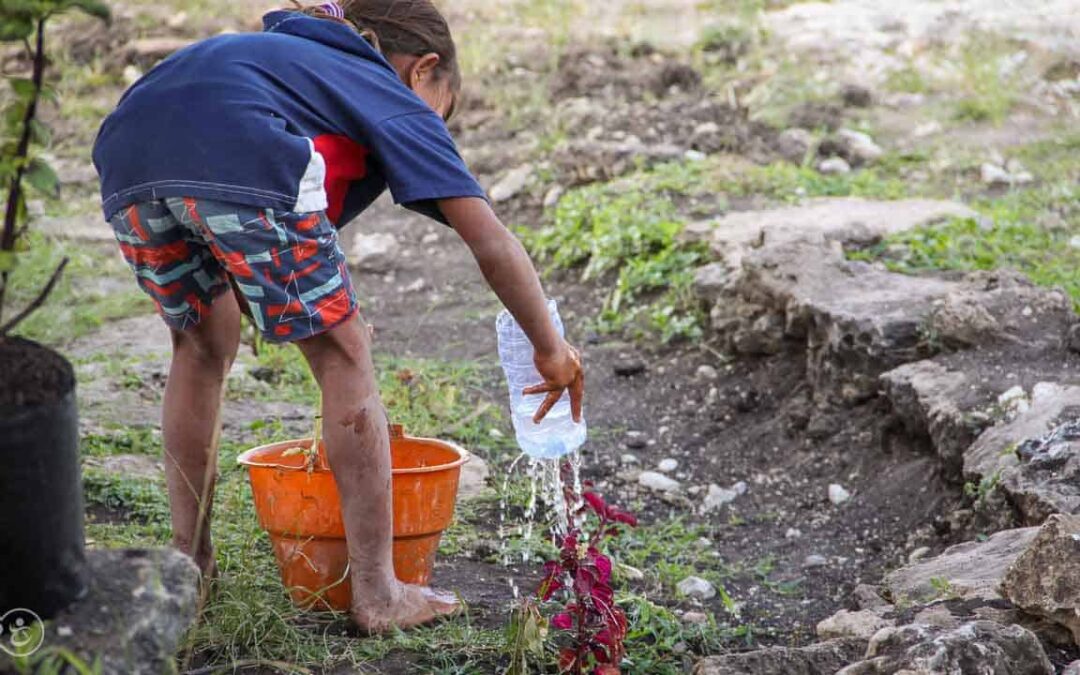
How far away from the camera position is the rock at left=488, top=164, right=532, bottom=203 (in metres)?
7.23

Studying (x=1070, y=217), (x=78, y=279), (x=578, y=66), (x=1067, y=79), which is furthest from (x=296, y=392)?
(x=1067, y=79)

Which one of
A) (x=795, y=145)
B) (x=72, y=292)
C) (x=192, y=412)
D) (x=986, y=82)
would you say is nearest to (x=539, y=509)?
(x=192, y=412)

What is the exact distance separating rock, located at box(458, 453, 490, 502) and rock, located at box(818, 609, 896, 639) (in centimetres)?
130

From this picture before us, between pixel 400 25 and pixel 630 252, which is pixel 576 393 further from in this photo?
pixel 630 252

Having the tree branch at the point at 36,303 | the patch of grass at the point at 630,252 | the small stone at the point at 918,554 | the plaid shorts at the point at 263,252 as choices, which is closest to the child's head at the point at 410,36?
the plaid shorts at the point at 263,252

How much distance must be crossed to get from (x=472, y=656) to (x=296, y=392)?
2.25 metres

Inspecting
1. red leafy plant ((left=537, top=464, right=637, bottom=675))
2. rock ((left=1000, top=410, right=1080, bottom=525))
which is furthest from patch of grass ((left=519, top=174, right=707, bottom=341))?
red leafy plant ((left=537, top=464, right=637, bottom=675))

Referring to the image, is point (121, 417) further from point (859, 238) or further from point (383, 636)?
point (859, 238)

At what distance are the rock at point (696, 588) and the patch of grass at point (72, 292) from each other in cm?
288

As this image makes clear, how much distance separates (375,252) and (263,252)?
4.38 meters

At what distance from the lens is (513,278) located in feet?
8.13

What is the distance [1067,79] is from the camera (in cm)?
868

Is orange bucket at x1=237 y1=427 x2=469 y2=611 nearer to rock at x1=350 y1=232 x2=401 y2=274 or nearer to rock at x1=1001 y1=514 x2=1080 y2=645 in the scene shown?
rock at x1=1001 y1=514 x2=1080 y2=645

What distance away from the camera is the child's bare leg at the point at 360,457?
2.52 metres
